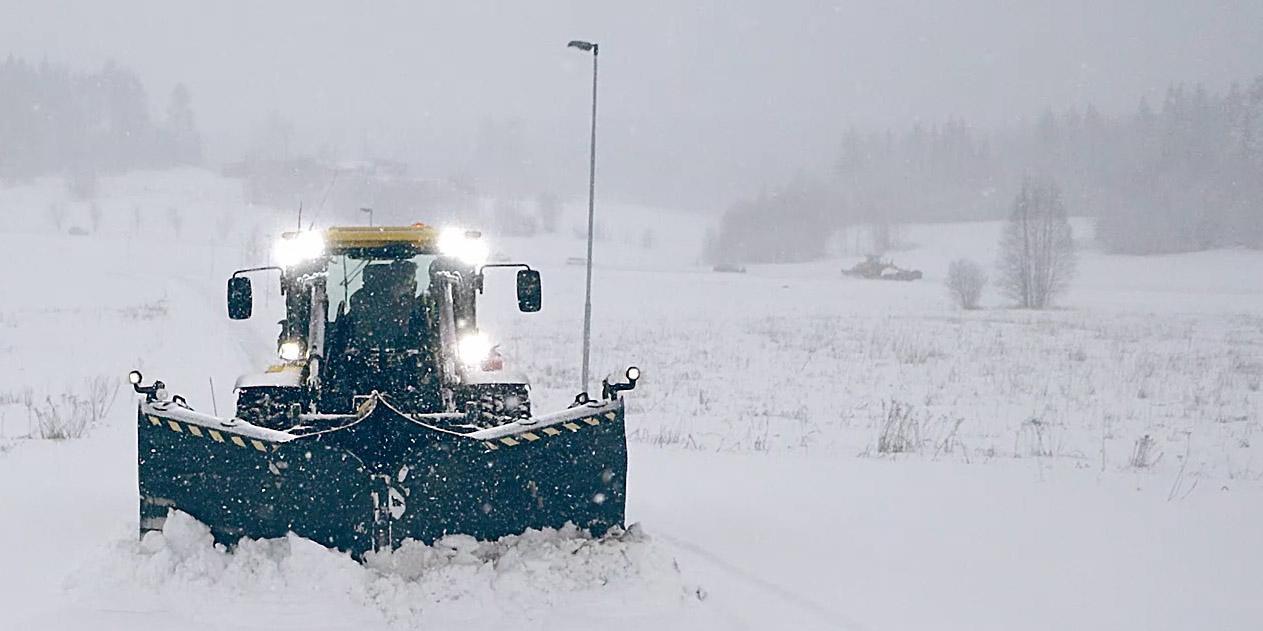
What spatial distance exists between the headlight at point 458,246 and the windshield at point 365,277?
246 millimetres

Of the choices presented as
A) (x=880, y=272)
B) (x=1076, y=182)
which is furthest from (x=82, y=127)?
(x=1076, y=182)

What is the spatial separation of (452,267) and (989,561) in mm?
4521

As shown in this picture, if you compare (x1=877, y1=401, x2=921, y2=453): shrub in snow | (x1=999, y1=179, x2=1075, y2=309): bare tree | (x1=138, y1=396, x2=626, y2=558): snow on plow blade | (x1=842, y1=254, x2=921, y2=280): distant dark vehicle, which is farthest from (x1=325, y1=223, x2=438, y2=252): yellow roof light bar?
(x1=842, y1=254, x2=921, y2=280): distant dark vehicle

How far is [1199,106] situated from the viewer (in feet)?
305

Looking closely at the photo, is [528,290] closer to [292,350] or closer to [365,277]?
[365,277]

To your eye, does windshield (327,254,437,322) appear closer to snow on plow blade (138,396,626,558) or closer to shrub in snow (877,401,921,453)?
snow on plow blade (138,396,626,558)

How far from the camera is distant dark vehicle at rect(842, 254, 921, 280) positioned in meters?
69.4

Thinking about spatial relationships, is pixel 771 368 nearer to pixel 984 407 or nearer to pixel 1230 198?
pixel 984 407

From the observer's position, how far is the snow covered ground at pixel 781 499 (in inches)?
211

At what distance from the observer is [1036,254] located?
54.3 m

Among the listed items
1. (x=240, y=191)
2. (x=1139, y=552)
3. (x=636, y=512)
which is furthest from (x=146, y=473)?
(x=240, y=191)

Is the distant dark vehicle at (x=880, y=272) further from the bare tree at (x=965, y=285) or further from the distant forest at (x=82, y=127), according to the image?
the distant forest at (x=82, y=127)

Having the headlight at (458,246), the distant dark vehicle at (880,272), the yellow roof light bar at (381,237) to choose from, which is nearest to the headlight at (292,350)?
the yellow roof light bar at (381,237)

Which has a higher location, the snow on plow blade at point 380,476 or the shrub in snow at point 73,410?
the snow on plow blade at point 380,476
